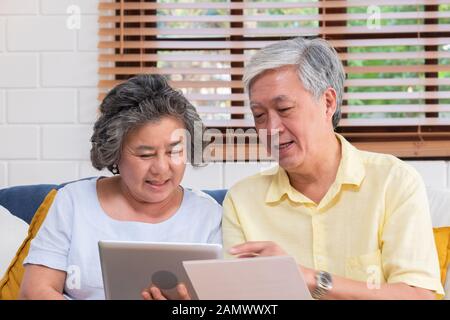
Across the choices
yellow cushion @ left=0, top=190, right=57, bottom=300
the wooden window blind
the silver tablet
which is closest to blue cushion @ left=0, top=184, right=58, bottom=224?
yellow cushion @ left=0, top=190, right=57, bottom=300

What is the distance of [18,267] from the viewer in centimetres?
181

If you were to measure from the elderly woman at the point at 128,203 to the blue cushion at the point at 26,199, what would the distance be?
0.36m

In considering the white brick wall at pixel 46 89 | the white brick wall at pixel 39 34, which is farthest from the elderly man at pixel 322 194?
the white brick wall at pixel 39 34

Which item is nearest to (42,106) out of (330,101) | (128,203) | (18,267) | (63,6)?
(63,6)

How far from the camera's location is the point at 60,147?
2.39 meters

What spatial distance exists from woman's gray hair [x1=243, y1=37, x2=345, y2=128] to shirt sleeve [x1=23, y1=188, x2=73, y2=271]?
466 mm

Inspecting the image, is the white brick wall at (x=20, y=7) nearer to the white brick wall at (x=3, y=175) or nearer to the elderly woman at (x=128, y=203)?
the white brick wall at (x=3, y=175)

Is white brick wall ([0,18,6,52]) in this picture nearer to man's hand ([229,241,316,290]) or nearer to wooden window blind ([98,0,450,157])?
wooden window blind ([98,0,450,157])

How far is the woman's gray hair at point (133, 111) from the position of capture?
1.59 meters

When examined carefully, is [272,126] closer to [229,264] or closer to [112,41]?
[229,264]

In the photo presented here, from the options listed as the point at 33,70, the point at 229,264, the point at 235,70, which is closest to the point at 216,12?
the point at 235,70

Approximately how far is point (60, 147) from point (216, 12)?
0.66 m

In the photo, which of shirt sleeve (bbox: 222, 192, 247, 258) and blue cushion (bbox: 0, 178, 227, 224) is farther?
blue cushion (bbox: 0, 178, 227, 224)

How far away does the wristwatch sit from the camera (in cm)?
133
